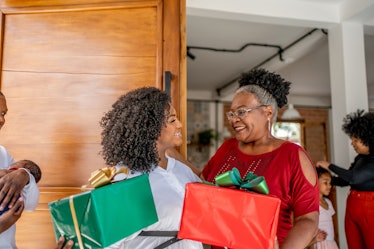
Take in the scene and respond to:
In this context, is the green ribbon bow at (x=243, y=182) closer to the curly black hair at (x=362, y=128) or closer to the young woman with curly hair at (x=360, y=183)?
the young woman with curly hair at (x=360, y=183)

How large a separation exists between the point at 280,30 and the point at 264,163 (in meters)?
2.75

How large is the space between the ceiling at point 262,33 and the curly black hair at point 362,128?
876 mm

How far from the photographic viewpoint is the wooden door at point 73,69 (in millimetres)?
1688

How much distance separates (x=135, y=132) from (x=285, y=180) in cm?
56

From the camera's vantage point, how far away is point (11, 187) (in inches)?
40.1

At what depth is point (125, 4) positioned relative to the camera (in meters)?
1.74

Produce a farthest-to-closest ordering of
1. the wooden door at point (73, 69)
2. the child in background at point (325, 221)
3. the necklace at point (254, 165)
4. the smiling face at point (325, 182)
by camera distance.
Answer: the smiling face at point (325, 182) → the child in background at point (325, 221) → the wooden door at point (73, 69) → the necklace at point (254, 165)

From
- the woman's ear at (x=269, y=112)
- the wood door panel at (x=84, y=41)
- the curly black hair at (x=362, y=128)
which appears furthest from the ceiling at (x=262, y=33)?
the woman's ear at (x=269, y=112)

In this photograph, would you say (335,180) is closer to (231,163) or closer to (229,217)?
(231,163)

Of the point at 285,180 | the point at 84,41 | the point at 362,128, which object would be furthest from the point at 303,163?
the point at 362,128

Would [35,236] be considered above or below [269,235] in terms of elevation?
below

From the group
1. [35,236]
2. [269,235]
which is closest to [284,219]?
[269,235]

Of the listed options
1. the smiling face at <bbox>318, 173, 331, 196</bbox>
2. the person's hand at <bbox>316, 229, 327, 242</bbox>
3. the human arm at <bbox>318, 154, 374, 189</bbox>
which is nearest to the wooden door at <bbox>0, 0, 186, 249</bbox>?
the human arm at <bbox>318, 154, 374, 189</bbox>

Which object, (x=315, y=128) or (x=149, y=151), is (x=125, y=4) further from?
(x=315, y=128)
